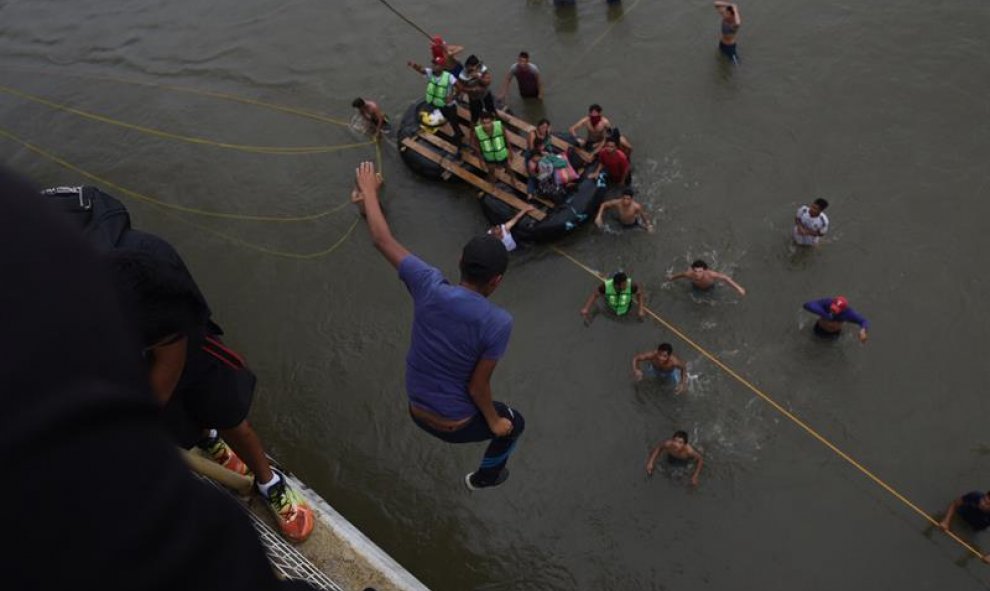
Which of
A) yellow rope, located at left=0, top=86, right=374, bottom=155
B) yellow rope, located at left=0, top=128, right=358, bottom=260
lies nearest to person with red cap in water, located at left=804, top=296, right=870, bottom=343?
yellow rope, located at left=0, top=128, right=358, bottom=260

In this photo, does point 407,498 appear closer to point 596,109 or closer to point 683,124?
point 596,109

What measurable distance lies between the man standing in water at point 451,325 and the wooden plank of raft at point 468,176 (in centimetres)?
663

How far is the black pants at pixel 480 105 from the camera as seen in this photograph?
463 inches

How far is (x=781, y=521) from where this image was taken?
788cm

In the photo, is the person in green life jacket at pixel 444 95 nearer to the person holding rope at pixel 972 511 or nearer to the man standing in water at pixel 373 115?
the man standing in water at pixel 373 115

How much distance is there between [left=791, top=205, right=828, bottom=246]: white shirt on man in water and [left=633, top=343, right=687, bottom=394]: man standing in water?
257cm

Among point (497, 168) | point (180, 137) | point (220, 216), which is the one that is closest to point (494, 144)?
point (497, 168)

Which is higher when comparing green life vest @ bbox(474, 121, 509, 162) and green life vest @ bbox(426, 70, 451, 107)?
green life vest @ bbox(426, 70, 451, 107)

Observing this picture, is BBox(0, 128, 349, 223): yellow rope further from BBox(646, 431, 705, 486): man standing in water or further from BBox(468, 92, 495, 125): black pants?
BBox(646, 431, 705, 486): man standing in water

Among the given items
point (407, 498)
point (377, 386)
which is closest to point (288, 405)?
point (377, 386)

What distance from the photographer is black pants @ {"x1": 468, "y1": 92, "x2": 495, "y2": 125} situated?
11758 millimetres

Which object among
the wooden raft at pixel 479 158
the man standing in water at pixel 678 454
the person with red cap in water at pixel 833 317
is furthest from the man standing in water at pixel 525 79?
the man standing in water at pixel 678 454

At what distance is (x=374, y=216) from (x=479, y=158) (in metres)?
7.89

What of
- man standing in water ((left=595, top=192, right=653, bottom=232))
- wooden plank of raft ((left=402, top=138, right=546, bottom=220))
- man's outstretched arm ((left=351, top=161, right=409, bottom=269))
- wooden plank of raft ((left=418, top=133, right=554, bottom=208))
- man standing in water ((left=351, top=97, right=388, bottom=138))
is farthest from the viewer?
man standing in water ((left=351, top=97, right=388, bottom=138))
